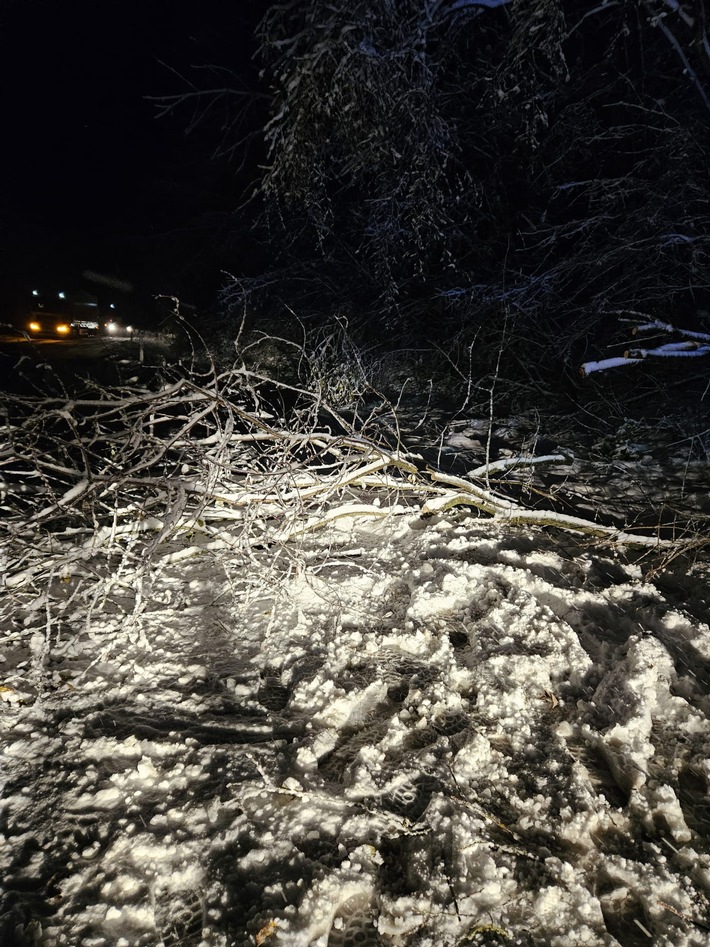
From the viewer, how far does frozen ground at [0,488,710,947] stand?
1574mm

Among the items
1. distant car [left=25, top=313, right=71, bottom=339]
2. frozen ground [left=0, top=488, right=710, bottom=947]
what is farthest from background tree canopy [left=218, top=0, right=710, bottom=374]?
distant car [left=25, top=313, right=71, bottom=339]

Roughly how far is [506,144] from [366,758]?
921cm

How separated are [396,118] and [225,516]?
4632mm

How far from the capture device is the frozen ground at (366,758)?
62.0 inches

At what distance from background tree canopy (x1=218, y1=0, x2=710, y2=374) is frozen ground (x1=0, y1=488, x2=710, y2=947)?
14.6ft

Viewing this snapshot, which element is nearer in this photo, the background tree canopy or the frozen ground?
the frozen ground

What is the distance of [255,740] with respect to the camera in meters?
2.15

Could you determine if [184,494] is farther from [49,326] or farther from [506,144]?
[49,326]

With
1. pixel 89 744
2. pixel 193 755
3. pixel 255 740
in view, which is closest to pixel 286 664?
pixel 255 740

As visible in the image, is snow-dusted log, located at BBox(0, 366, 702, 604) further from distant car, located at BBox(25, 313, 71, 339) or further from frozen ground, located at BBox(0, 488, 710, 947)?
distant car, located at BBox(25, 313, 71, 339)

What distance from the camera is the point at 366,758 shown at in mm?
2031

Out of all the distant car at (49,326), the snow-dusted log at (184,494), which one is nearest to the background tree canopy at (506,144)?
the snow-dusted log at (184,494)

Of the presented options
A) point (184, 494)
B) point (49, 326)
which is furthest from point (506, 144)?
point (49, 326)

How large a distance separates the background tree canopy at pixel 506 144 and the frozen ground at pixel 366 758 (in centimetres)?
445
